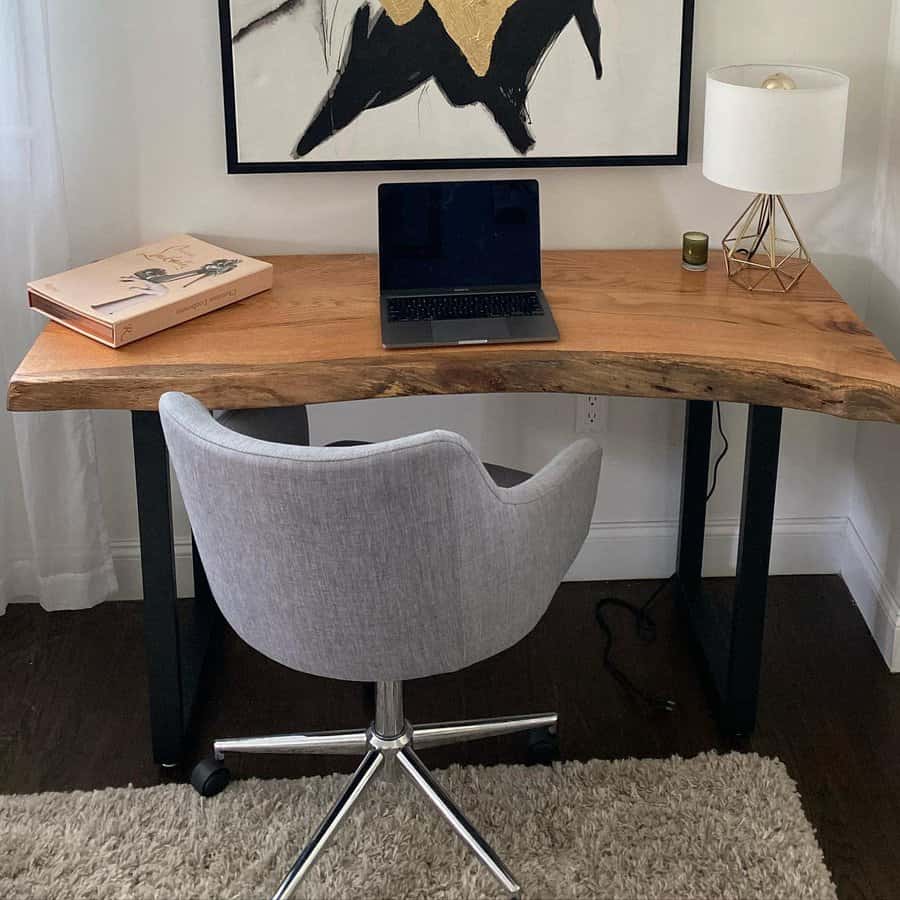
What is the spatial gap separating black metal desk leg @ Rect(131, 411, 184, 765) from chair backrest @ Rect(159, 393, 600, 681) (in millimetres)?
302

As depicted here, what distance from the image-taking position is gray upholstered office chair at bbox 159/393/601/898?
167 cm

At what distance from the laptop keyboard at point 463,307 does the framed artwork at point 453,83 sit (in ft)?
1.13

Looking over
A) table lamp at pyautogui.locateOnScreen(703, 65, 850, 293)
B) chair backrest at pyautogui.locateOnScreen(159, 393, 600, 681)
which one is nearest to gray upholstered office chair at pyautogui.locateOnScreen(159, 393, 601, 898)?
chair backrest at pyautogui.locateOnScreen(159, 393, 600, 681)

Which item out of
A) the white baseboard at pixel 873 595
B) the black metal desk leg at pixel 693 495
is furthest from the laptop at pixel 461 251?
the white baseboard at pixel 873 595

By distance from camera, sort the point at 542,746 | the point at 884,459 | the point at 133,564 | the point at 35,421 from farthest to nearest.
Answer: the point at 133,564 → the point at 884,459 → the point at 35,421 → the point at 542,746

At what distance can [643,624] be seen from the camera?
2.78 meters

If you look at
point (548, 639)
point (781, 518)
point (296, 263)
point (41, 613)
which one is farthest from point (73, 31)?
point (781, 518)

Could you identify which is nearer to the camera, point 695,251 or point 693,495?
point 695,251

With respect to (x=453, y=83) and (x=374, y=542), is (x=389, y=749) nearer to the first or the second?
(x=374, y=542)

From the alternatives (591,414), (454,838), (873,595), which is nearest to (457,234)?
(591,414)

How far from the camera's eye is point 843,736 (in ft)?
8.04

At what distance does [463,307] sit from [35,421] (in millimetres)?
893

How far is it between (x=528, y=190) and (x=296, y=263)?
491 millimetres

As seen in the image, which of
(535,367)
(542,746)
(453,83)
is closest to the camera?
(535,367)
